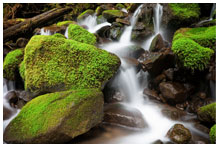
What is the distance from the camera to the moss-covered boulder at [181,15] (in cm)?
712

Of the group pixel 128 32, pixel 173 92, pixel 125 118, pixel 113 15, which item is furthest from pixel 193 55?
pixel 113 15

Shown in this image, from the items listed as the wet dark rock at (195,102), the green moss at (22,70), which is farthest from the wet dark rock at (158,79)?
the green moss at (22,70)

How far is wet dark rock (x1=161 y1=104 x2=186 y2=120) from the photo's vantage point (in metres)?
4.44

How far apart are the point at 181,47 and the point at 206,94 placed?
5.40 feet

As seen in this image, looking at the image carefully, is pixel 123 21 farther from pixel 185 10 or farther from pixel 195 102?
pixel 195 102

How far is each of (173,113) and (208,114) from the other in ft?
2.74

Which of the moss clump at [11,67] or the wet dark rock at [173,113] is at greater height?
the moss clump at [11,67]

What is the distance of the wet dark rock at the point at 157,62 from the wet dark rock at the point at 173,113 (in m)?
1.19

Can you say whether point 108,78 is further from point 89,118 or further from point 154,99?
point 154,99

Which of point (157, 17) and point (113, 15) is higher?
point (113, 15)

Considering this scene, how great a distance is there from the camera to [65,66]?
452 cm

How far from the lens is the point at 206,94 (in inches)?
204

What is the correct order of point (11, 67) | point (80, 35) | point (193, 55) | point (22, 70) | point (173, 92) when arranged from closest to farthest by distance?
point (193, 55), point (173, 92), point (22, 70), point (11, 67), point (80, 35)

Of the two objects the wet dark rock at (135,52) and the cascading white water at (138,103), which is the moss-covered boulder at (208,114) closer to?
the cascading white water at (138,103)
